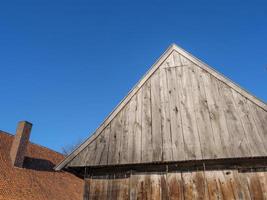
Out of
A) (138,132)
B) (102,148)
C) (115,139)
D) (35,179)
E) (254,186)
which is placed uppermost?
(35,179)

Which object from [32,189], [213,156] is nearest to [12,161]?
[32,189]

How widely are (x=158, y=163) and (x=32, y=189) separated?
447 inches

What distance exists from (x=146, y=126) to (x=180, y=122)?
0.90m

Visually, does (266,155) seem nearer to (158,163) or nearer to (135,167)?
(158,163)

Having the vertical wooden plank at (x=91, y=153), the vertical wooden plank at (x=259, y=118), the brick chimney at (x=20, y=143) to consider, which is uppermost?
the brick chimney at (x=20, y=143)

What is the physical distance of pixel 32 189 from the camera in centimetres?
1584

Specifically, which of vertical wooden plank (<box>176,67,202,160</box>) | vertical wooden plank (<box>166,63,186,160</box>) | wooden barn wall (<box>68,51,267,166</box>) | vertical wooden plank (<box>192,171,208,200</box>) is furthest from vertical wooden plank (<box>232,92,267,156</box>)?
vertical wooden plank (<box>166,63,186,160</box>)

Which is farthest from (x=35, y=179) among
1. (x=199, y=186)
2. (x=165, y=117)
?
(x=199, y=186)

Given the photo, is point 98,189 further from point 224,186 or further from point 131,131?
point 224,186

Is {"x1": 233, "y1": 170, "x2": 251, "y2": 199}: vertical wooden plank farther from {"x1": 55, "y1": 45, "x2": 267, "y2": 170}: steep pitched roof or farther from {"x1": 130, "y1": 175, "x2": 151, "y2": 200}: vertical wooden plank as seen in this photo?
{"x1": 130, "y1": 175, "x2": 151, "y2": 200}: vertical wooden plank

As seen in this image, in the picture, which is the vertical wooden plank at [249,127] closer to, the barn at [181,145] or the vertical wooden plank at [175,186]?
the barn at [181,145]

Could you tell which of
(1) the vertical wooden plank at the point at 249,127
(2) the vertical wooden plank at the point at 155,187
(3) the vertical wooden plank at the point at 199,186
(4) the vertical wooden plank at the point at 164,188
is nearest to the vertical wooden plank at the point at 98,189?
(2) the vertical wooden plank at the point at 155,187

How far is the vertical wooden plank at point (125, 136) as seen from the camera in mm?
7202

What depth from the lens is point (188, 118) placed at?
756cm
